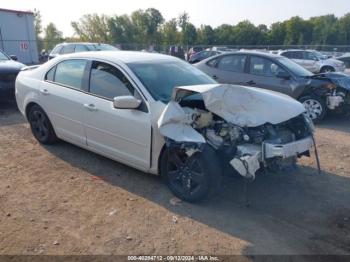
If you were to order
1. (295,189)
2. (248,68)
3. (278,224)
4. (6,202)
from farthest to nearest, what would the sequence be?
(248,68) → (295,189) → (6,202) → (278,224)

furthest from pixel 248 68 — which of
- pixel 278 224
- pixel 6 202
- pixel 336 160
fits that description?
pixel 6 202

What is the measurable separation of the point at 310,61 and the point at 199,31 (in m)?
58.0

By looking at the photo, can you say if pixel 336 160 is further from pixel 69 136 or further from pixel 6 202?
pixel 6 202

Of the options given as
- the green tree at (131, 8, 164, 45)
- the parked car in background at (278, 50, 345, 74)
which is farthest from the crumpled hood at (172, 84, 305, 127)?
the green tree at (131, 8, 164, 45)

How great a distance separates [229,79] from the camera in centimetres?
945

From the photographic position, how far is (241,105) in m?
4.32

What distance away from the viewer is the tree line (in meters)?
72.8

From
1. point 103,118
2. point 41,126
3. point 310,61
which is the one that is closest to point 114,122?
point 103,118

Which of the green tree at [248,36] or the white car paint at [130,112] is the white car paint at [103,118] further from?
the green tree at [248,36]

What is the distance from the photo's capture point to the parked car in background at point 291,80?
8.41m

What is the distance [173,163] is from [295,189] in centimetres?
165

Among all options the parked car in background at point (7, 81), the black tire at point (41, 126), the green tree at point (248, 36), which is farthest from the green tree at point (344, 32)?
the black tire at point (41, 126)

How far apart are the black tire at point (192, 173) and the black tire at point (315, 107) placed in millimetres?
5062

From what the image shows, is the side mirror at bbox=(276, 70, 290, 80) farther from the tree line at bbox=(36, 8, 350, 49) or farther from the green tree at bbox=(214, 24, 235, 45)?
the green tree at bbox=(214, 24, 235, 45)
